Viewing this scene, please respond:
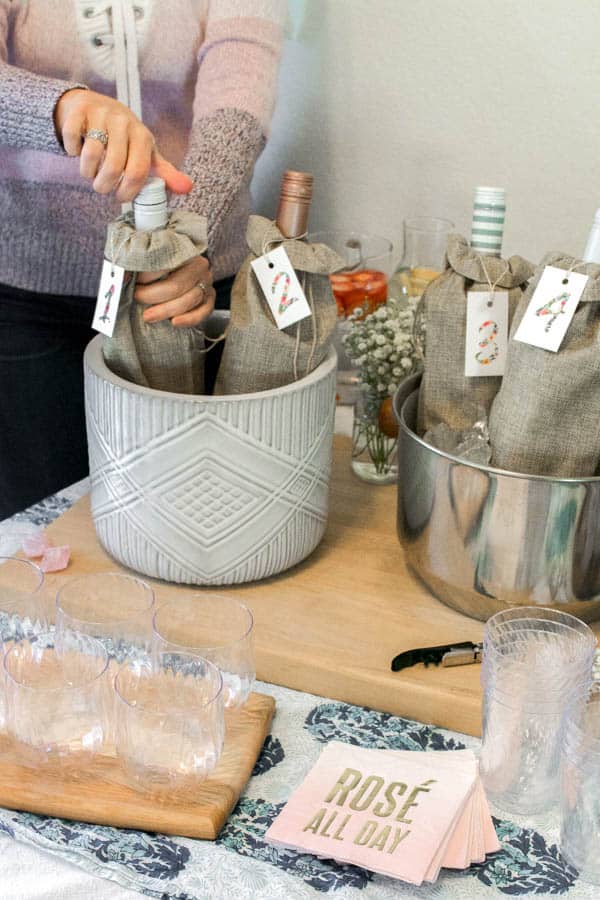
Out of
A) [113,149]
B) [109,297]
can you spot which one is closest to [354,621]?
[109,297]

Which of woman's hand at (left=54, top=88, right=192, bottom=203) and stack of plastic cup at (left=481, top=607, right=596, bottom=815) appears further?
woman's hand at (left=54, top=88, right=192, bottom=203)

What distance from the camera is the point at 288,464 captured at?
918 mm

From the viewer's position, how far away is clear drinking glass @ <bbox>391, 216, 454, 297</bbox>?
4.17 feet

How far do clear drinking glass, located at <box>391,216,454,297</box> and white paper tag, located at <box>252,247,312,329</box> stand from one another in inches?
15.2

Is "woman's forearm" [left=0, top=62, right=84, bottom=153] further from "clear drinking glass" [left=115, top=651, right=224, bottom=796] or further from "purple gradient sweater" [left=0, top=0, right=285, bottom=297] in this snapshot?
"clear drinking glass" [left=115, top=651, right=224, bottom=796]

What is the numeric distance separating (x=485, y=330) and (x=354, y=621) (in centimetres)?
29

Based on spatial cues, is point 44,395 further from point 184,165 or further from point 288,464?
point 288,464

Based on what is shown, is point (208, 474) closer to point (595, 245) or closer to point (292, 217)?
point (292, 217)

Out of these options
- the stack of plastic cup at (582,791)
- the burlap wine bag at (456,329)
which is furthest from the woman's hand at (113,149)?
the stack of plastic cup at (582,791)

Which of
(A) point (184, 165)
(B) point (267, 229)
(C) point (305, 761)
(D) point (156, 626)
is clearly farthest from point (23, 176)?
(C) point (305, 761)

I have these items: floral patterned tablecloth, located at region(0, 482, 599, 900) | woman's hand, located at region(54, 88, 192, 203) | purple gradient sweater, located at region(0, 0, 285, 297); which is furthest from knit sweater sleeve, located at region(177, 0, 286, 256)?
floral patterned tablecloth, located at region(0, 482, 599, 900)

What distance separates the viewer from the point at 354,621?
922mm

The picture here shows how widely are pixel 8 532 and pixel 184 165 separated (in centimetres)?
44

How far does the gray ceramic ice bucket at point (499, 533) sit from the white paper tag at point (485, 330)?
9 centimetres
